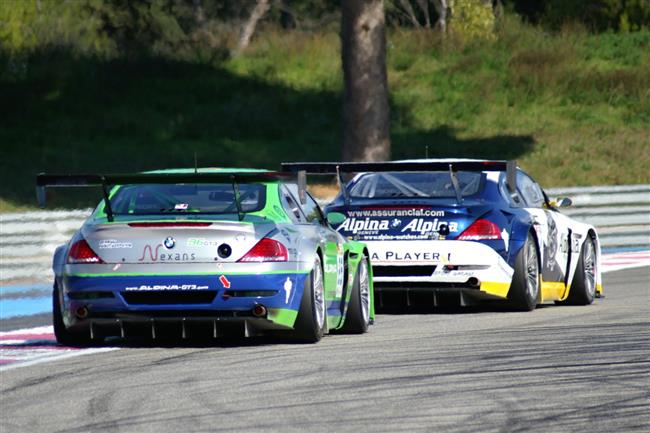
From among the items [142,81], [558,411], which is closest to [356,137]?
[142,81]

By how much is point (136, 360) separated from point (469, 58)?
109 feet

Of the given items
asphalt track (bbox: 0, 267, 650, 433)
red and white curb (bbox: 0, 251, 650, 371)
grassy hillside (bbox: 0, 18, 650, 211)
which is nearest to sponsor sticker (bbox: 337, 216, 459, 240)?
asphalt track (bbox: 0, 267, 650, 433)

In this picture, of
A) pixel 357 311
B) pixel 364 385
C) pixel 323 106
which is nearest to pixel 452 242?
pixel 357 311

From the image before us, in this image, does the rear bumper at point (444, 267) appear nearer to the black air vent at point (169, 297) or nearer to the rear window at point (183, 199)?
the rear window at point (183, 199)

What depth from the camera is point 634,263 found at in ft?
76.0

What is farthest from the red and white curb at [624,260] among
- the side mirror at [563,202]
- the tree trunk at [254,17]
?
the tree trunk at [254,17]

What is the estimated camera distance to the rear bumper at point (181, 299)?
36.7ft

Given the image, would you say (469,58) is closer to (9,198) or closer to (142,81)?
(142,81)

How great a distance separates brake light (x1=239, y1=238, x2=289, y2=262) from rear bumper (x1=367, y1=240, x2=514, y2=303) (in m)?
3.23

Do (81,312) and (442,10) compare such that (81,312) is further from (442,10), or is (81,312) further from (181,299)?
(442,10)

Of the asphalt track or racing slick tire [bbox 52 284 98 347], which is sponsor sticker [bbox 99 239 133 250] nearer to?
racing slick tire [bbox 52 284 98 347]

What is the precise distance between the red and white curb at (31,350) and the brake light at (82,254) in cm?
63

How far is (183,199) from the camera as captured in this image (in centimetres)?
1215

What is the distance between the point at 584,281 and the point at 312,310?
5.24m
